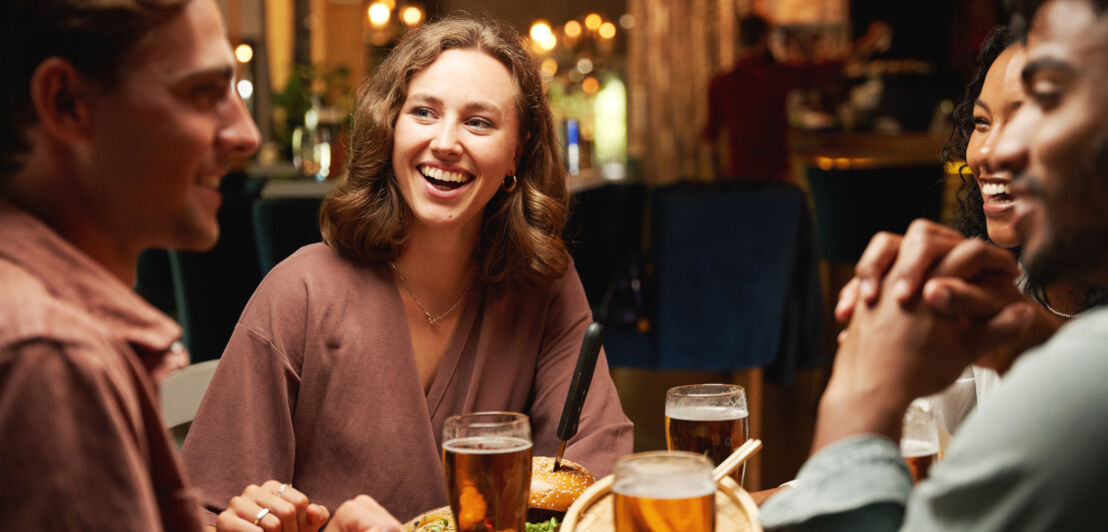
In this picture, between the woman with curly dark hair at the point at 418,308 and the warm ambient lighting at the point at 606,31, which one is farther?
the warm ambient lighting at the point at 606,31

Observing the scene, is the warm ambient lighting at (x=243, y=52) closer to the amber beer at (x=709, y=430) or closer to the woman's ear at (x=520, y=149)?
the woman's ear at (x=520, y=149)

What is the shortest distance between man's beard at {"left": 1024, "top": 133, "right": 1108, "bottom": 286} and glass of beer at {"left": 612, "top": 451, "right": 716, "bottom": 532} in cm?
31

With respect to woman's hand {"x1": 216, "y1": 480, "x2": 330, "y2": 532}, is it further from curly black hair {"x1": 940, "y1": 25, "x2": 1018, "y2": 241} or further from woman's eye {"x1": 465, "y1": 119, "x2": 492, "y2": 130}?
curly black hair {"x1": 940, "y1": 25, "x2": 1018, "y2": 241}

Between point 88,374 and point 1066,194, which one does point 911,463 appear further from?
point 88,374

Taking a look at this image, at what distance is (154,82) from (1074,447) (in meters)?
0.67

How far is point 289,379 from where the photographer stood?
1482mm

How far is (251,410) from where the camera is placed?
1405 mm

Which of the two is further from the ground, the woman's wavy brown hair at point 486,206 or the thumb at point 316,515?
the woman's wavy brown hair at point 486,206

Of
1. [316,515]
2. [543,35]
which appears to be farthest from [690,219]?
[543,35]

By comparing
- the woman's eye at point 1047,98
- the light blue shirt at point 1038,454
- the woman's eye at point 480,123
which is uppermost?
the woman's eye at point 1047,98

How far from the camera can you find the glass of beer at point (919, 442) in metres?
0.99

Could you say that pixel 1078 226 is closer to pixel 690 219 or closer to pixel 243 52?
pixel 690 219

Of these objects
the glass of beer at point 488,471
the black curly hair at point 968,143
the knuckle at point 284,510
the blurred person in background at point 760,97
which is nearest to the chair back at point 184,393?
the knuckle at point 284,510

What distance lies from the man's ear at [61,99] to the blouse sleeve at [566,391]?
3.09 ft
